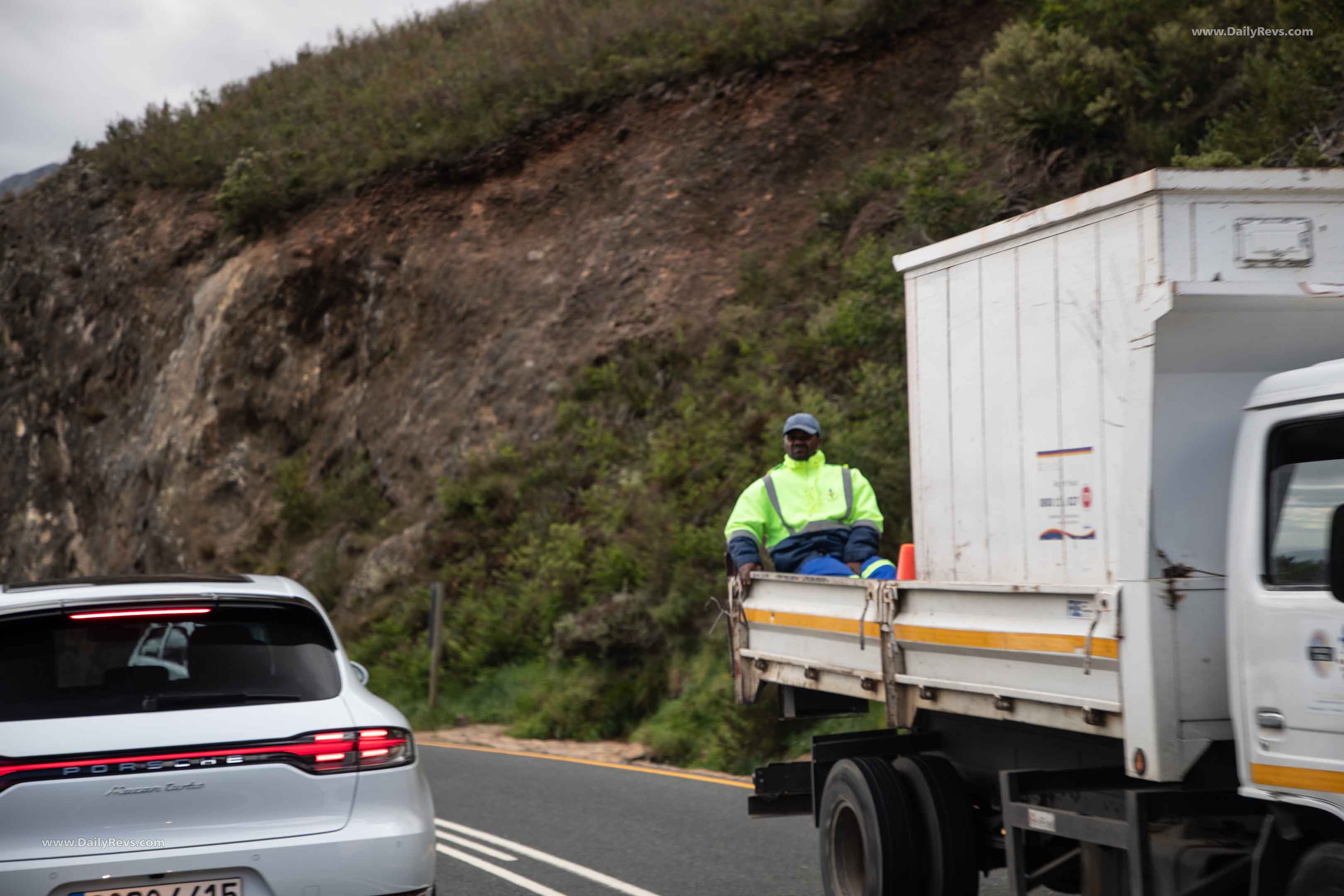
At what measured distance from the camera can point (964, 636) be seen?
532 cm

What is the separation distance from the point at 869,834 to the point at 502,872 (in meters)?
2.69

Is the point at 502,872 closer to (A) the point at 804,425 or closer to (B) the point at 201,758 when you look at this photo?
(A) the point at 804,425

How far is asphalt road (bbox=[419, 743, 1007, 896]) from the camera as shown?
737 centimetres

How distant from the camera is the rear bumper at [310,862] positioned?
14.4 feet

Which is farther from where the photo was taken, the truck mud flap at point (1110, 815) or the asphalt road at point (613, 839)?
the asphalt road at point (613, 839)

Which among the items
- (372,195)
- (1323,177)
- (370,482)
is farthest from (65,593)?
(372,195)

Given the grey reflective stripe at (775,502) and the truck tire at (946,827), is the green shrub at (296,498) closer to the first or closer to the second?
the grey reflective stripe at (775,502)

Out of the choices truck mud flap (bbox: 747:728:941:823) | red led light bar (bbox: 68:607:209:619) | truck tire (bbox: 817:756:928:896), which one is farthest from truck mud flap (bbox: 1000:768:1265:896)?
red led light bar (bbox: 68:607:209:619)

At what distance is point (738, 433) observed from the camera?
1875 centimetres

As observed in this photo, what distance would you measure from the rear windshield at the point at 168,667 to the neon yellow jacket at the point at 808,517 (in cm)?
328

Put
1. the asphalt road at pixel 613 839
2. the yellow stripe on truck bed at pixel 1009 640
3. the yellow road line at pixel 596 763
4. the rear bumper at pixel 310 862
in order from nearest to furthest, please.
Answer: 1. the rear bumper at pixel 310 862
2. the yellow stripe on truck bed at pixel 1009 640
3. the asphalt road at pixel 613 839
4. the yellow road line at pixel 596 763

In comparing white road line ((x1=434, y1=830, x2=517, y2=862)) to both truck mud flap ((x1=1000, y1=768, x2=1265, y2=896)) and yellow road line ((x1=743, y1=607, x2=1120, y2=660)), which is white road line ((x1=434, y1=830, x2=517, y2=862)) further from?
truck mud flap ((x1=1000, y1=768, x2=1265, y2=896))

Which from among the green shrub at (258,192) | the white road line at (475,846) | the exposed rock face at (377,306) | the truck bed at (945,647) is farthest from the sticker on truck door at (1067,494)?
the green shrub at (258,192)

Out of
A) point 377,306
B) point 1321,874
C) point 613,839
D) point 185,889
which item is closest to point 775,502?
point 613,839
